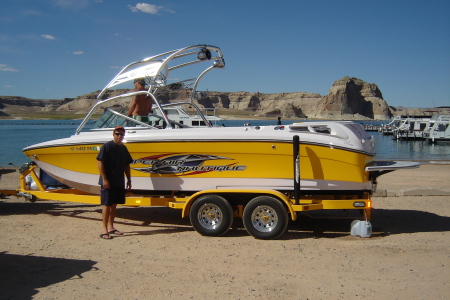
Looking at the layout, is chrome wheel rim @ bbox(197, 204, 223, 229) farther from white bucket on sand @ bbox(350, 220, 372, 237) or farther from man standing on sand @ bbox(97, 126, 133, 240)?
white bucket on sand @ bbox(350, 220, 372, 237)

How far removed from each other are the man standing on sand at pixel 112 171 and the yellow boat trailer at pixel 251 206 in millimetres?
469

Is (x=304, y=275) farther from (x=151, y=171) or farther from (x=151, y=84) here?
(x=151, y=84)

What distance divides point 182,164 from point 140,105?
1.83 m

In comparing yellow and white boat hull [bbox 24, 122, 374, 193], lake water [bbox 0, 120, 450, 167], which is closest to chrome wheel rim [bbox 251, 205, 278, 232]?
yellow and white boat hull [bbox 24, 122, 374, 193]

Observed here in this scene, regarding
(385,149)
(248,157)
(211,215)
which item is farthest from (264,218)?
(385,149)

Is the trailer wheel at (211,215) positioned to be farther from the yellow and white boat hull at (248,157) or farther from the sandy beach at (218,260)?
the yellow and white boat hull at (248,157)

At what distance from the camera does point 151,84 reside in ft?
26.9

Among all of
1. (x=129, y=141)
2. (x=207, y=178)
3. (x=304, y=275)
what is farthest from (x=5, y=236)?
(x=304, y=275)

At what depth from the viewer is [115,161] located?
694cm

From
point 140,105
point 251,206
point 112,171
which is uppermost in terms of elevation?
point 140,105

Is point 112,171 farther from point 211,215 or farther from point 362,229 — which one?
point 362,229

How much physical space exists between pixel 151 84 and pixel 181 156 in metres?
1.78

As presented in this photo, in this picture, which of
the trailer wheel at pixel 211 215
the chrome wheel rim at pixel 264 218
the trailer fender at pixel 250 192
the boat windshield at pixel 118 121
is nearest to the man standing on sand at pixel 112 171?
the boat windshield at pixel 118 121

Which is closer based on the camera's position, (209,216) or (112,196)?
(112,196)
